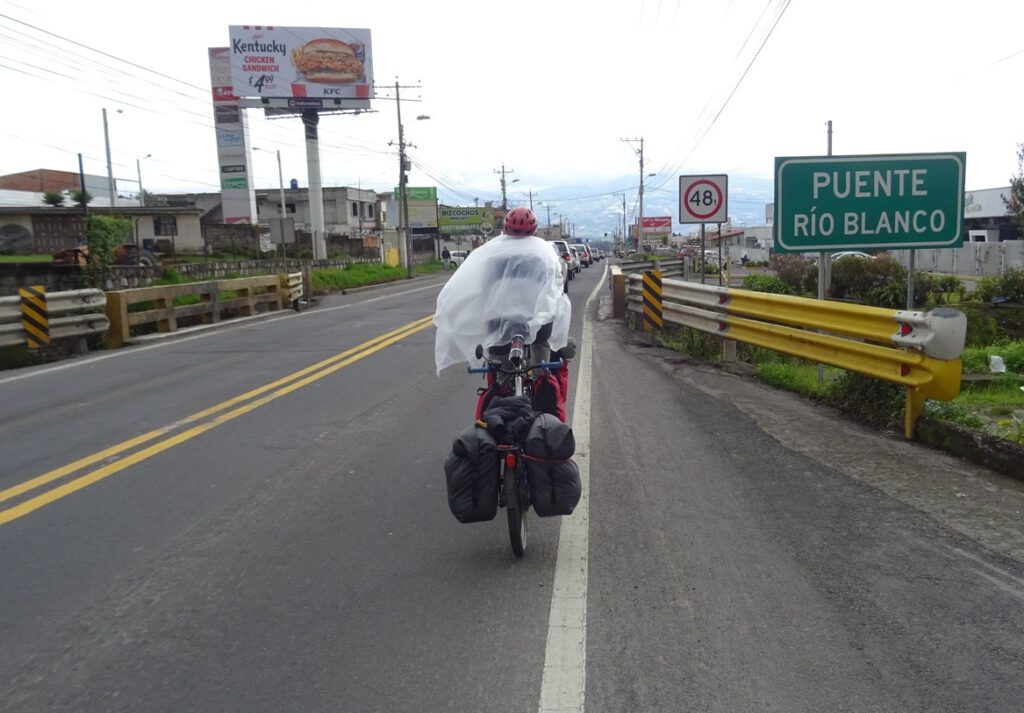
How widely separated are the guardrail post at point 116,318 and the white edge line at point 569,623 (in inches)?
441

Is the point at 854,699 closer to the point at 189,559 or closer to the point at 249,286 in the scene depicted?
the point at 189,559

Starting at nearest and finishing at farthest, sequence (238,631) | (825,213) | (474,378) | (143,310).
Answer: (238,631), (825,213), (474,378), (143,310)

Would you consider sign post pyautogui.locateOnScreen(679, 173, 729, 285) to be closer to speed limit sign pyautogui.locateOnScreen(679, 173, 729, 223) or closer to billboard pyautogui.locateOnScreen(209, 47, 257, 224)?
speed limit sign pyautogui.locateOnScreen(679, 173, 729, 223)

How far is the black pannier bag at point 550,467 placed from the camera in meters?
4.49

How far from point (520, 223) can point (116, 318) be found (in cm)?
1170

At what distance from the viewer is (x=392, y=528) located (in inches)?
206

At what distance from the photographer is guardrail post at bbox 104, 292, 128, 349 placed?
14695 mm

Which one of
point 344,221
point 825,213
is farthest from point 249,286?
point 344,221

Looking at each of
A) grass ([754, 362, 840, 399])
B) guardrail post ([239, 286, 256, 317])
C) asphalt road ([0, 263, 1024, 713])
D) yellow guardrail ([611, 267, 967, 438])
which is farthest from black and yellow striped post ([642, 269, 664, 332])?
guardrail post ([239, 286, 256, 317])

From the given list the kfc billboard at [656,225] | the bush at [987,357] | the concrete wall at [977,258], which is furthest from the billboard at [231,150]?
the bush at [987,357]

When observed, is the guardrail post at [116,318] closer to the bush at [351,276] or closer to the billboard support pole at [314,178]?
the bush at [351,276]

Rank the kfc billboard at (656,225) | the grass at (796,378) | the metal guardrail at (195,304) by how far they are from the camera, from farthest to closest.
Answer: the kfc billboard at (656,225) < the metal guardrail at (195,304) < the grass at (796,378)

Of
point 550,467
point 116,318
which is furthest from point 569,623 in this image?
point 116,318

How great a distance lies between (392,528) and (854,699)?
9.30 feet
